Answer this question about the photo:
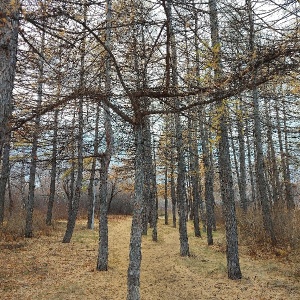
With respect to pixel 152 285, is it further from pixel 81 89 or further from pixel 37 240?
pixel 37 240

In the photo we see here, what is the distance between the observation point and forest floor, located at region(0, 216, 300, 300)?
642 centimetres

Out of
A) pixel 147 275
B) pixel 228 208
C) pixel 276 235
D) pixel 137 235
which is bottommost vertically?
pixel 147 275

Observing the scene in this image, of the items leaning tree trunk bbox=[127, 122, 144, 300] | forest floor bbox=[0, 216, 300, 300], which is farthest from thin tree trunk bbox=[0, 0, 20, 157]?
forest floor bbox=[0, 216, 300, 300]

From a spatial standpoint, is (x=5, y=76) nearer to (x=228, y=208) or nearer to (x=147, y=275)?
(x=228, y=208)

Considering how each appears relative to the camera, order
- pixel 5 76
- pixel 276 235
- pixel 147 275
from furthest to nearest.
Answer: pixel 276 235
pixel 147 275
pixel 5 76

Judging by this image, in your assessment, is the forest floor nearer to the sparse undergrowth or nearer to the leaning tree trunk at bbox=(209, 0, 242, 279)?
the leaning tree trunk at bbox=(209, 0, 242, 279)

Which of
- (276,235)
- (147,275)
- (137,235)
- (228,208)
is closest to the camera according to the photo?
(137,235)

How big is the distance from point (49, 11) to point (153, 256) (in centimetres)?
929

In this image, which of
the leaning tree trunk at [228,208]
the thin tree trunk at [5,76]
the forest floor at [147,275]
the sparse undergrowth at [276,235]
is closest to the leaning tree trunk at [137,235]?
the thin tree trunk at [5,76]

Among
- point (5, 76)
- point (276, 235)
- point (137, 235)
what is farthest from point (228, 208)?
point (5, 76)

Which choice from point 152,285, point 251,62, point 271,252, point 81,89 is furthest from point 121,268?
point 251,62

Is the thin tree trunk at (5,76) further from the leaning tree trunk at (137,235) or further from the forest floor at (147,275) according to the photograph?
the forest floor at (147,275)

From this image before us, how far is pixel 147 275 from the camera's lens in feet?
26.7

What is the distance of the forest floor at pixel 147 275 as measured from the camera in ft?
21.1
